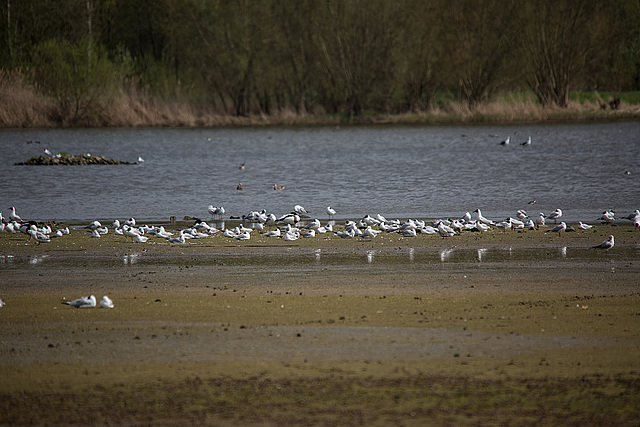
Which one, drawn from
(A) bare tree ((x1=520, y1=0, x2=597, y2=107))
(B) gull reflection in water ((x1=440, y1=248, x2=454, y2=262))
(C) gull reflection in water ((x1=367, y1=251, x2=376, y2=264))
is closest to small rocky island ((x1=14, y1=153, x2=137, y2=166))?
(C) gull reflection in water ((x1=367, y1=251, x2=376, y2=264))

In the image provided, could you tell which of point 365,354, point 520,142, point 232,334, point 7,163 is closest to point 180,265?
point 232,334

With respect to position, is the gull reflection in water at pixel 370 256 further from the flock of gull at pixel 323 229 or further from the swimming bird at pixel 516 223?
the swimming bird at pixel 516 223

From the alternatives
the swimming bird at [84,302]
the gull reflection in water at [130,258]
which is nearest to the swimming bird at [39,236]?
the gull reflection in water at [130,258]

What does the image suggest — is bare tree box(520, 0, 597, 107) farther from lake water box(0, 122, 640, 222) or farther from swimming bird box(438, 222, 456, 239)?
swimming bird box(438, 222, 456, 239)

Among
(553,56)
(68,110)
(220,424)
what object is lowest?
(220,424)

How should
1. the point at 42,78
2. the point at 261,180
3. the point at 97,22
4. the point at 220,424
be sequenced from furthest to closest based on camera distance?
the point at 97,22, the point at 42,78, the point at 261,180, the point at 220,424

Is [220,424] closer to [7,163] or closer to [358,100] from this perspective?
[7,163]

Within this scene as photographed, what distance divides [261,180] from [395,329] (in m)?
17.0

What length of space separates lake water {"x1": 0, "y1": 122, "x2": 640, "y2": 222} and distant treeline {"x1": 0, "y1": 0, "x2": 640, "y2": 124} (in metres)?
8.20

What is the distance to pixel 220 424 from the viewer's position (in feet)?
17.6

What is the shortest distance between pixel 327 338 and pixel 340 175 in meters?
17.6

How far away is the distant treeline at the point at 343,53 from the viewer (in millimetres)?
48656

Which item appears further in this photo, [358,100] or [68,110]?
[358,100]

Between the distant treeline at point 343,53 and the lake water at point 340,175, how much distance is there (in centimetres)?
820
